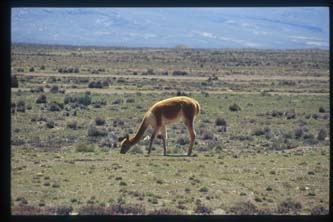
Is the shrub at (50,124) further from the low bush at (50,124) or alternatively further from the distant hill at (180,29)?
the distant hill at (180,29)

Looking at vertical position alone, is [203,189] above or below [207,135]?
below

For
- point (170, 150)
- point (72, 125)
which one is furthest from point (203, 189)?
point (72, 125)

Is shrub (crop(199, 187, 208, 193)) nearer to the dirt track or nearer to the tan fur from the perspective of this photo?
the tan fur

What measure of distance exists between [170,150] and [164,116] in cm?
129

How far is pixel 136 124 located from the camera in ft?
76.3

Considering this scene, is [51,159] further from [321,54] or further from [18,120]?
[321,54]

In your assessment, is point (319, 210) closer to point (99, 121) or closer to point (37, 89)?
point (99, 121)

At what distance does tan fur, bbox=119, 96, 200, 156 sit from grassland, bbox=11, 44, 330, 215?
400 mm

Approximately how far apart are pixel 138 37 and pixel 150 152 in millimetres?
59081

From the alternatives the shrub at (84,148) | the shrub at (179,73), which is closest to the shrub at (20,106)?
the shrub at (84,148)

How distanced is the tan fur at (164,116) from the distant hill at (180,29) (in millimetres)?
A: 50698

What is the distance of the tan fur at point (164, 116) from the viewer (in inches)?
645

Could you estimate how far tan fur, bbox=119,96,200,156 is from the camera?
16.4 meters

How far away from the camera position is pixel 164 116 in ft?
54.8
